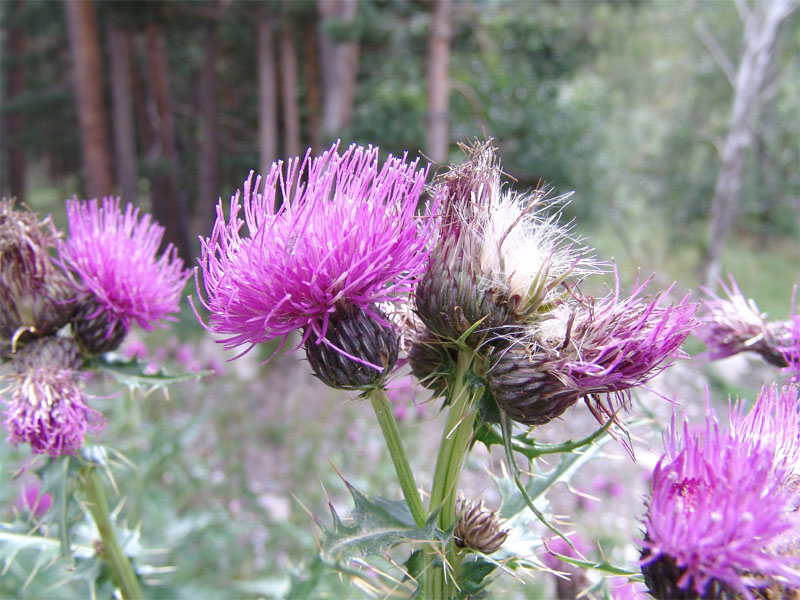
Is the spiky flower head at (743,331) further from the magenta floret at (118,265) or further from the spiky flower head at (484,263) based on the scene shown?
the magenta floret at (118,265)

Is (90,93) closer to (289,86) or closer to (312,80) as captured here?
(289,86)

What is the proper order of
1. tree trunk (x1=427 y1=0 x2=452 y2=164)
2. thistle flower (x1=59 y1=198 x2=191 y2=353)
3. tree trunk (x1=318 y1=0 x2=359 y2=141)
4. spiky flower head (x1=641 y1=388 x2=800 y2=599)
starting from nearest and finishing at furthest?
spiky flower head (x1=641 y1=388 x2=800 y2=599)
thistle flower (x1=59 y1=198 x2=191 y2=353)
tree trunk (x1=427 y1=0 x2=452 y2=164)
tree trunk (x1=318 y1=0 x2=359 y2=141)

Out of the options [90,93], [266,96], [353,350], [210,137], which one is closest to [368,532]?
[353,350]

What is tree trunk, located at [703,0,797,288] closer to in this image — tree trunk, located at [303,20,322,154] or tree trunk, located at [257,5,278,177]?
tree trunk, located at [303,20,322,154]

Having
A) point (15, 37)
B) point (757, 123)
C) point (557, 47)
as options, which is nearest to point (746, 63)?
point (557, 47)

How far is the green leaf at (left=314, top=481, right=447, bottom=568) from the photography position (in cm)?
124

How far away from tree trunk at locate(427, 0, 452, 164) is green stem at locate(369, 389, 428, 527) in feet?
25.5

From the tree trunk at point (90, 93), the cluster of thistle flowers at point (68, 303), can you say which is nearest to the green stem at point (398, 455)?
the cluster of thistle flowers at point (68, 303)

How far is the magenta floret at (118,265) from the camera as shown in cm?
203

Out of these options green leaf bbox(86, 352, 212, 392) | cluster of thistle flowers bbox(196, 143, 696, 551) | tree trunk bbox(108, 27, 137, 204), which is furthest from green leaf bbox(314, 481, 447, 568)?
tree trunk bbox(108, 27, 137, 204)

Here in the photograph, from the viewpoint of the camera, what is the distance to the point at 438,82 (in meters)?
9.16

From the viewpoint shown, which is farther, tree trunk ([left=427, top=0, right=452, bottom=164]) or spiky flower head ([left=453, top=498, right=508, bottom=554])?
tree trunk ([left=427, top=0, right=452, bottom=164])

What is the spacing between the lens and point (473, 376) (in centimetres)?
135

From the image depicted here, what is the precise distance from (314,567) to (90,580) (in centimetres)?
72
